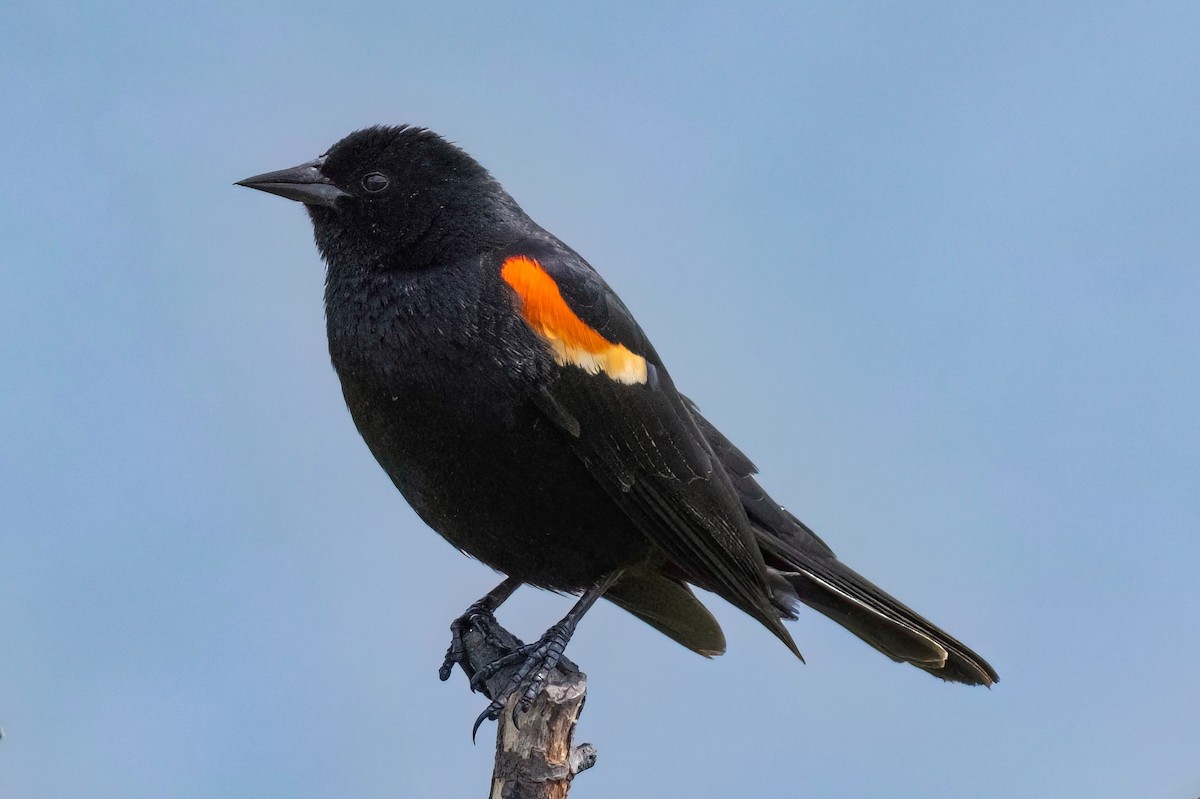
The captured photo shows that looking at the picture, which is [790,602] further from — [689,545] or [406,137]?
[406,137]

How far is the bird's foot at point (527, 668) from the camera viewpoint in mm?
3754

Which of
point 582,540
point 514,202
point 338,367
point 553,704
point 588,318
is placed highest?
point 514,202

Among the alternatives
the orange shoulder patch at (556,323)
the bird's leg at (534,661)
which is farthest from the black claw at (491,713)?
the orange shoulder patch at (556,323)

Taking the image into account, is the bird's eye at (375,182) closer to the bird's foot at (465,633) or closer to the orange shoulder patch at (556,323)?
the orange shoulder patch at (556,323)

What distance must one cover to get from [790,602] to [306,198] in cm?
210

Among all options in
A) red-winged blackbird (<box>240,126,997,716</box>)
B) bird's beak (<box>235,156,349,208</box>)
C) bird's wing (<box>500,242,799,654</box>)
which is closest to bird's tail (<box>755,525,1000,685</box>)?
red-winged blackbird (<box>240,126,997,716</box>)

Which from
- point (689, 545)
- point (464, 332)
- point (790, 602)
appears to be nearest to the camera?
point (464, 332)

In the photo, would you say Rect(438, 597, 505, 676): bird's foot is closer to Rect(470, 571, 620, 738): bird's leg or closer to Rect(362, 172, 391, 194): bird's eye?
Rect(470, 571, 620, 738): bird's leg

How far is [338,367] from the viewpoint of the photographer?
392 cm

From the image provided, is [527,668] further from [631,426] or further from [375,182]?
[375,182]

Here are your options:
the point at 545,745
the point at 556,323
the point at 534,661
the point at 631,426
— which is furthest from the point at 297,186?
the point at 545,745

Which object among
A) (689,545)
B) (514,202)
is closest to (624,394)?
(689,545)

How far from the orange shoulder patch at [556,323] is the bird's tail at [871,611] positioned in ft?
3.03

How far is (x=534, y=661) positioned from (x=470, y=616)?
525 millimetres
